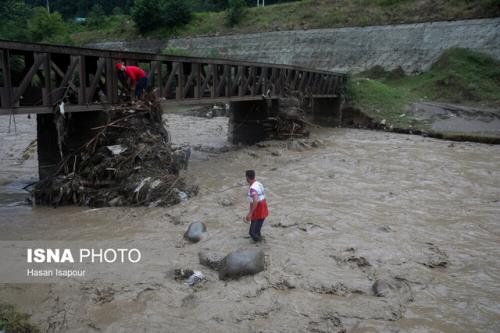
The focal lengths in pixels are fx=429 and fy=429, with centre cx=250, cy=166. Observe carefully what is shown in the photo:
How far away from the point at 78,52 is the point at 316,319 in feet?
23.8

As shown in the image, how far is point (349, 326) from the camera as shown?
5.13 m

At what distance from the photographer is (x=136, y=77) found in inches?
408

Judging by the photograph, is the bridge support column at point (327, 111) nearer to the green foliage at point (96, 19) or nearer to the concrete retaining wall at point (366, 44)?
the concrete retaining wall at point (366, 44)

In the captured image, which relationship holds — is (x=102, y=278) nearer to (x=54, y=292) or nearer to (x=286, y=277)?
(x=54, y=292)

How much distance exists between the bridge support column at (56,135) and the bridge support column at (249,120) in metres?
9.13

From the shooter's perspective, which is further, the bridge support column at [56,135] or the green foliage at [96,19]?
the green foliage at [96,19]

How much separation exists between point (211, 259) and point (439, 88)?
26100 millimetres

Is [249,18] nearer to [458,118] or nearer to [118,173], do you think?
[458,118]

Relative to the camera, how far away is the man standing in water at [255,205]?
7.04 metres

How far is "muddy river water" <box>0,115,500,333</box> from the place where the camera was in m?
5.26

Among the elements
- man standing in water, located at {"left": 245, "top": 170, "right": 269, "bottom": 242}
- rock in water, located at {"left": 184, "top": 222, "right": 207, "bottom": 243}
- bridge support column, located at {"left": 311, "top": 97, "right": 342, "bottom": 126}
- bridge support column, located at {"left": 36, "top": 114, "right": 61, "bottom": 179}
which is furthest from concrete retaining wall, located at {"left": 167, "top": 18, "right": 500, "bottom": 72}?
bridge support column, located at {"left": 36, "top": 114, "right": 61, "bottom": 179}

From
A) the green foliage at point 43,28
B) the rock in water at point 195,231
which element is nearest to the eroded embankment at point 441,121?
the rock in water at point 195,231

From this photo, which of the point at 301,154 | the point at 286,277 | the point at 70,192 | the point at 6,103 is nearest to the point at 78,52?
the point at 6,103

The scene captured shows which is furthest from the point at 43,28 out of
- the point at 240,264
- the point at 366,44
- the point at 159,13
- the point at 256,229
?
the point at 240,264
